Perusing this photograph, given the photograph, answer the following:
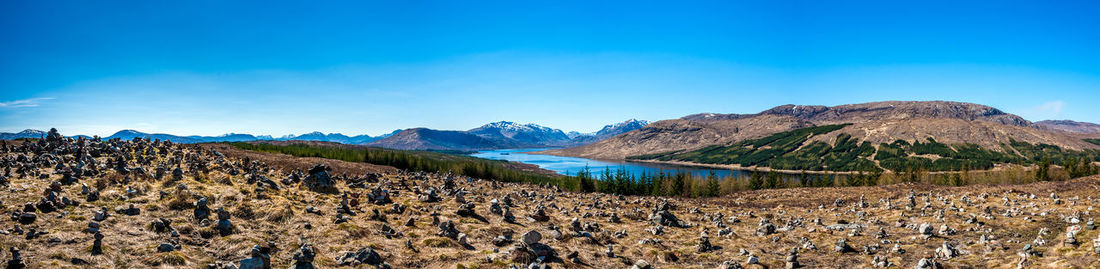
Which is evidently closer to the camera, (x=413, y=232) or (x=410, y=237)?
(x=410, y=237)

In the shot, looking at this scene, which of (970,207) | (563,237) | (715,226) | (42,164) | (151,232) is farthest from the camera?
(970,207)

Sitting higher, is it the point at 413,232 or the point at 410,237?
the point at 413,232

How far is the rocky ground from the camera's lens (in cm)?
1510

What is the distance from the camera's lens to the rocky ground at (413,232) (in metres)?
15.1

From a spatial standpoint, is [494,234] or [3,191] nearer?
[3,191]

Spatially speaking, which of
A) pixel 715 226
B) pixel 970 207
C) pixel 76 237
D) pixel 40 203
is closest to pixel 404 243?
pixel 76 237

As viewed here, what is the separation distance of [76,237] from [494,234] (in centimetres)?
1570

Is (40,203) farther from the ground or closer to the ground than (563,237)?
farther from the ground

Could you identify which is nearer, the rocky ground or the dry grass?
the dry grass

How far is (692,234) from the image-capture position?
2625 cm

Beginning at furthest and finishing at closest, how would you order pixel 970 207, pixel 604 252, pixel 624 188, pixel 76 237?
pixel 624 188
pixel 970 207
pixel 604 252
pixel 76 237

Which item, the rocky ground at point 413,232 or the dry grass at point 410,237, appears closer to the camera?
the dry grass at point 410,237

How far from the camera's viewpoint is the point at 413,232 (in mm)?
20656

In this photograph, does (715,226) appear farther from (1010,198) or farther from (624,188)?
(624,188)
